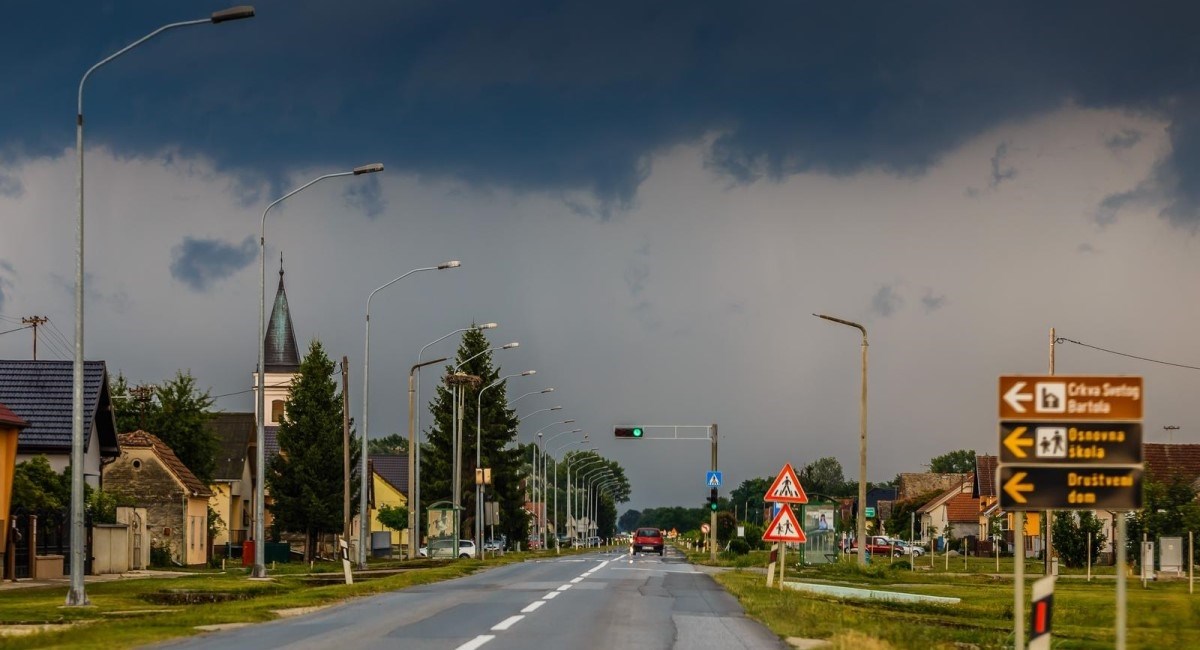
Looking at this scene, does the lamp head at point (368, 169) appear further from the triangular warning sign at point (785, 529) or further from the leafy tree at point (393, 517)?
the leafy tree at point (393, 517)

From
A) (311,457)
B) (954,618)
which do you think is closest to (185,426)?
(311,457)

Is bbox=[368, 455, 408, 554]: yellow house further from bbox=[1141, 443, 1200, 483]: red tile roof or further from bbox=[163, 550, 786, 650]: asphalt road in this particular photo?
bbox=[163, 550, 786, 650]: asphalt road

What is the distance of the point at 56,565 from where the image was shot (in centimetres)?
4331

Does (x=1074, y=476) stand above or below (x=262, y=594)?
above

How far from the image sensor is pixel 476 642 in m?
16.9

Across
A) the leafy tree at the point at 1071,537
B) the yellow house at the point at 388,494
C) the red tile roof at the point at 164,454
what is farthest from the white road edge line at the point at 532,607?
the yellow house at the point at 388,494

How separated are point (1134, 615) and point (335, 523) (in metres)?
55.6

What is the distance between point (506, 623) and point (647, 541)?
85.2m

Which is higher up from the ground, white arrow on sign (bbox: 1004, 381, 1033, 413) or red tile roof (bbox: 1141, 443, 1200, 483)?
white arrow on sign (bbox: 1004, 381, 1033, 413)

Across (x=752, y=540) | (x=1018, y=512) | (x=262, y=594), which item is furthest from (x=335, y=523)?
(x=1018, y=512)

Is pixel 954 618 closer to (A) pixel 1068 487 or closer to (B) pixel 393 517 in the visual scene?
(A) pixel 1068 487

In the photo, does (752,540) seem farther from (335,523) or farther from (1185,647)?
(1185,647)

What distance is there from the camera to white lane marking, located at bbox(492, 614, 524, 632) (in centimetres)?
1908

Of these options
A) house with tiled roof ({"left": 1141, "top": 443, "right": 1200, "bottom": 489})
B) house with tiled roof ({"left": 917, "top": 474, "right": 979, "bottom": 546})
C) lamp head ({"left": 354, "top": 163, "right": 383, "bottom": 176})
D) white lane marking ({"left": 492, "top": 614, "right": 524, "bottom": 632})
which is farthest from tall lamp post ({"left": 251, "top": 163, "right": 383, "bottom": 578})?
house with tiled roof ({"left": 917, "top": 474, "right": 979, "bottom": 546})
